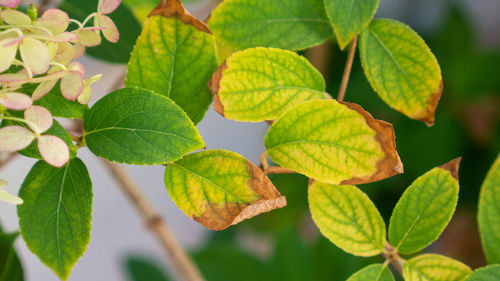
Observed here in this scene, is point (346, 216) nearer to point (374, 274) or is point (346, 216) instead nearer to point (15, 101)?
point (374, 274)

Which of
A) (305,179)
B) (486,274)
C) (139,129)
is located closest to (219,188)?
(139,129)

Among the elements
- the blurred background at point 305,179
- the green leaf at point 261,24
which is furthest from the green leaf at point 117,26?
the blurred background at point 305,179

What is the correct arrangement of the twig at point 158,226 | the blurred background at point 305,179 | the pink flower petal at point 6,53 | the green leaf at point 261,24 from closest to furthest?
the pink flower petal at point 6,53, the green leaf at point 261,24, the twig at point 158,226, the blurred background at point 305,179

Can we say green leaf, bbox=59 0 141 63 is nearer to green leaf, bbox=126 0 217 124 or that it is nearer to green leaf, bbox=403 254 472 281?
green leaf, bbox=126 0 217 124

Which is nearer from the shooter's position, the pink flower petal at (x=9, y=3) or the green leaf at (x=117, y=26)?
the pink flower petal at (x=9, y=3)

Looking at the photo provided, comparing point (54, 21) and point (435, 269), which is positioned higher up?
A: point (54, 21)

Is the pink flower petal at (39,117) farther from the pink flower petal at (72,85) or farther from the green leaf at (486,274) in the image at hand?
the green leaf at (486,274)

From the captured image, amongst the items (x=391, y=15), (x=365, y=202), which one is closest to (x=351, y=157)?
(x=365, y=202)
